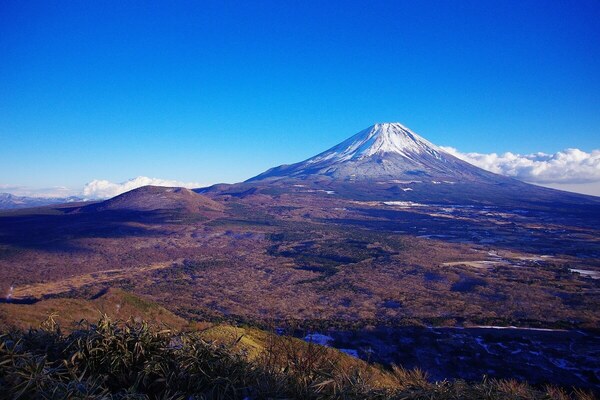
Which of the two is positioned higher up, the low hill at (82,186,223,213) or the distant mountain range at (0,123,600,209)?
the distant mountain range at (0,123,600,209)

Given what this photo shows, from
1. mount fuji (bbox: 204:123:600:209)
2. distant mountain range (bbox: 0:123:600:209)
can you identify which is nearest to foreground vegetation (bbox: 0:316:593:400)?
distant mountain range (bbox: 0:123:600:209)

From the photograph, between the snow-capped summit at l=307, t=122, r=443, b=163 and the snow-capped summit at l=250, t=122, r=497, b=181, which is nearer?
the snow-capped summit at l=250, t=122, r=497, b=181

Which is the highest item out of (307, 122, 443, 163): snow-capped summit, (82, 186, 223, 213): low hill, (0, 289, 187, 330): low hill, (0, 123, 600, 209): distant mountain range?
(307, 122, 443, 163): snow-capped summit

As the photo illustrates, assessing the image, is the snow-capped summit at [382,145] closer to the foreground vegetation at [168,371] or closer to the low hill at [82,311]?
the low hill at [82,311]

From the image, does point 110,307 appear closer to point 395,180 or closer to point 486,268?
point 486,268

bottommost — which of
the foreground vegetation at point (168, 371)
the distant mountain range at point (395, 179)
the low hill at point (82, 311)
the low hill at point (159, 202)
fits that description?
the low hill at point (82, 311)

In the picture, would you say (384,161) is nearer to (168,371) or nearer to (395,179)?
(395,179)

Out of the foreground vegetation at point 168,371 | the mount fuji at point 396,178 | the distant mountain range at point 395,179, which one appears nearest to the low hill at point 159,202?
the distant mountain range at point 395,179

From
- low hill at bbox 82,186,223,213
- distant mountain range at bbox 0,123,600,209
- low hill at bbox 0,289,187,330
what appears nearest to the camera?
low hill at bbox 0,289,187,330

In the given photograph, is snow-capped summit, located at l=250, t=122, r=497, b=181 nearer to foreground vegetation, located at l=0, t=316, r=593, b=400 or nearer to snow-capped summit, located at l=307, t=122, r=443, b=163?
snow-capped summit, located at l=307, t=122, r=443, b=163

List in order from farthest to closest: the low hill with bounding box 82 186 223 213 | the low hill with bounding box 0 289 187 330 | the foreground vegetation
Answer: the low hill with bounding box 82 186 223 213, the low hill with bounding box 0 289 187 330, the foreground vegetation
